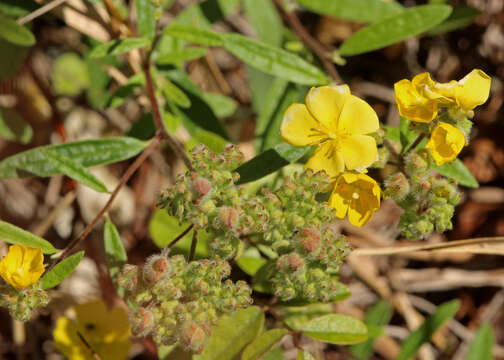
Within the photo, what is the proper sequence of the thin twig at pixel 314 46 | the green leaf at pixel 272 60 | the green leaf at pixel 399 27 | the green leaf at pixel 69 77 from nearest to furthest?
the green leaf at pixel 272 60, the green leaf at pixel 399 27, the thin twig at pixel 314 46, the green leaf at pixel 69 77

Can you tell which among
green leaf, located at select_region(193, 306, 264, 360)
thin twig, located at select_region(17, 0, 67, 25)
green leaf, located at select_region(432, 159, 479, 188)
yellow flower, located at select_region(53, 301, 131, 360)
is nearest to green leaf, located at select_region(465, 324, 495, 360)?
green leaf, located at select_region(432, 159, 479, 188)

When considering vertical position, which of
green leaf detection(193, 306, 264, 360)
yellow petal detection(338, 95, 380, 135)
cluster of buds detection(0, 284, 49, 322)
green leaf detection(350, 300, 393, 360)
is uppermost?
yellow petal detection(338, 95, 380, 135)

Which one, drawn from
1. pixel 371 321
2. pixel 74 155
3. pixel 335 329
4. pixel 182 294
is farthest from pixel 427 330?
pixel 74 155

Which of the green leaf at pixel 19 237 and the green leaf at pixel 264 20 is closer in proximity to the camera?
the green leaf at pixel 19 237

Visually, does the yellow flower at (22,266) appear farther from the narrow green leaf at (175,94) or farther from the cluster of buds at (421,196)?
the cluster of buds at (421,196)

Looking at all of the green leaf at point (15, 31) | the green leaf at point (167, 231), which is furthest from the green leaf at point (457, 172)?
the green leaf at point (15, 31)

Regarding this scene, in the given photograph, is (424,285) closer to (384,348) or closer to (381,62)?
(384,348)

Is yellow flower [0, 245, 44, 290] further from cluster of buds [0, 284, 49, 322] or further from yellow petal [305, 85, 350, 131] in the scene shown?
yellow petal [305, 85, 350, 131]
